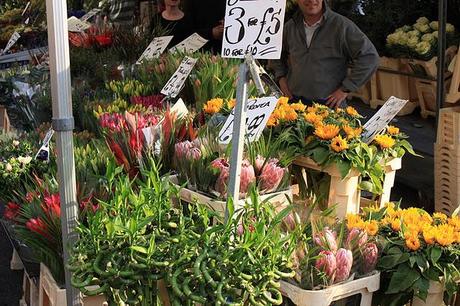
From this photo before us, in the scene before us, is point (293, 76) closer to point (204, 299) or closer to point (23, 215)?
point (23, 215)

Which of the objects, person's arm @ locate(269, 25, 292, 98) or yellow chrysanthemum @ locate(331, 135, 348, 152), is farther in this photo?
person's arm @ locate(269, 25, 292, 98)

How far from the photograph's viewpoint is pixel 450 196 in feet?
10.4

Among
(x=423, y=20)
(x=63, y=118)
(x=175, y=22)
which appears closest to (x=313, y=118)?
(x=63, y=118)

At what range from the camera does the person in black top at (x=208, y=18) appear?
461 cm

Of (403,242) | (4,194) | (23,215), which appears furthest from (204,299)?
(4,194)

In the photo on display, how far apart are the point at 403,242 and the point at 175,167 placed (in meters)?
0.79

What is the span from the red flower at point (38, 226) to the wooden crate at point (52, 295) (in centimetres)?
13

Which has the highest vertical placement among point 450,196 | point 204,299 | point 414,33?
point 414,33

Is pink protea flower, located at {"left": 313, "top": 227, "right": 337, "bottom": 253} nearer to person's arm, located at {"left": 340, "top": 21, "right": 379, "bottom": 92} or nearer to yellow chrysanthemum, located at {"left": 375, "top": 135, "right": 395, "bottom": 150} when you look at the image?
yellow chrysanthemum, located at {"left": 375, "top": 135, "right": 395, "bottom": 150}

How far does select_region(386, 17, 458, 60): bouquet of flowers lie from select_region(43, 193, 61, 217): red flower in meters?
3.18

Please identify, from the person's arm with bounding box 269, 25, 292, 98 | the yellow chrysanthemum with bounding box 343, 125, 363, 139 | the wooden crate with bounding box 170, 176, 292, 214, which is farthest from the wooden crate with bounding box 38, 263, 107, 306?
the person's arm with bounding box 269, 25, 292, 98

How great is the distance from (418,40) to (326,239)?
3.16m

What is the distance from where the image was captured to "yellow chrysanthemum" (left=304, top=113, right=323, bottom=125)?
214cm

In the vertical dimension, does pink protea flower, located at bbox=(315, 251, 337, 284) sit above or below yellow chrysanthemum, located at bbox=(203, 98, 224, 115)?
below
